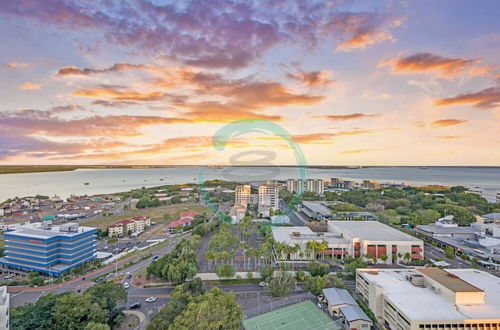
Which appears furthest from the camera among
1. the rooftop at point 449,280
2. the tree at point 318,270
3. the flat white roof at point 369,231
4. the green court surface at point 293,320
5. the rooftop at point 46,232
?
the flat white roof at point 369,231

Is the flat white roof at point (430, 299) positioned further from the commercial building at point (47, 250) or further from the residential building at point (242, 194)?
the residential building at point (242, 194)

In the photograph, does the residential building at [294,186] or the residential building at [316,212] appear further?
the residential building at [294,186]

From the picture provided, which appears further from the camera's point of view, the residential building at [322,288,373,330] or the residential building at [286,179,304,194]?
the residential building at [286,179,304,194]

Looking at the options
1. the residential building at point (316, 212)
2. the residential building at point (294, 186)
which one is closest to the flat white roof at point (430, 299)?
the residential building at point (316, 212)

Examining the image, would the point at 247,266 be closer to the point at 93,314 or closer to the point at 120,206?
the point at 93,314

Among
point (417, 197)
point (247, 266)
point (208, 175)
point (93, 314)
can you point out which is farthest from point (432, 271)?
point (417, 197)

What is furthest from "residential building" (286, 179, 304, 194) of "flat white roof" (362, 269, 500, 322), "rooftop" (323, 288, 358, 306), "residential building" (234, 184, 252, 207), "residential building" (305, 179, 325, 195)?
"rooftop" (323, 288, 358, 306)

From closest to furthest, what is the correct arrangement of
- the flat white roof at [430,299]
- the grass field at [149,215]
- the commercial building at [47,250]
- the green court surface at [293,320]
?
1. the flat white roof at [430,299]
2. the green court surface at [293,320]
3. the commercial building at [47,250]
4. the grass field at [149,215]

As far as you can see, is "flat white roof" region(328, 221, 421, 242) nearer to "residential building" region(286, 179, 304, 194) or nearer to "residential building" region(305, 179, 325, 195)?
"residential building" region(286, 179, 304, 194)
